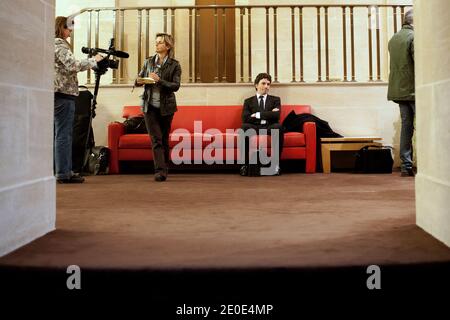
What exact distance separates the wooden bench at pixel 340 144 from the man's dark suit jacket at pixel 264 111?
0.76 metres

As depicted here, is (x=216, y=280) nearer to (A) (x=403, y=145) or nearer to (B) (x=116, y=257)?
(B) (x=116, y=257)

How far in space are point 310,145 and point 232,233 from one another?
4299mm

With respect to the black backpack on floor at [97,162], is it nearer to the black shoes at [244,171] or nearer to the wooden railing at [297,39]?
the black shoes at [244,171]

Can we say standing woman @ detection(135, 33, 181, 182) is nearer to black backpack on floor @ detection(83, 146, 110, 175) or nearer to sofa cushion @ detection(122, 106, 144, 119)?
black backpack on floor @ detection(83, 146, 110, 175)

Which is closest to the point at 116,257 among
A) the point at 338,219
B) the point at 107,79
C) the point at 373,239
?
the point at 373,239

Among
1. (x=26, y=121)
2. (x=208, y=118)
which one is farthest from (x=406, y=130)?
(x=26, y=121)

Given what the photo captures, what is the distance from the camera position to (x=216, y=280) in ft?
4.52

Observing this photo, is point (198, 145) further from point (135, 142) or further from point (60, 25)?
point (60, 25)

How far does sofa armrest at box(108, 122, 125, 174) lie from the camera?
19.9 ft

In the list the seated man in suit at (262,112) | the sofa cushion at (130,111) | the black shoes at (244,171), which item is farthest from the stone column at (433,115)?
the sofa cushion at (130,111)

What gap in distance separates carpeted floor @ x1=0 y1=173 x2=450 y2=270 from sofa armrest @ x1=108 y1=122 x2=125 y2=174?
102 inches

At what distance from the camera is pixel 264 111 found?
237 inches

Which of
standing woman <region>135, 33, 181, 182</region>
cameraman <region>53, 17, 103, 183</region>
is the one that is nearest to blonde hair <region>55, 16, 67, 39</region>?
cameraman <region>53, 17, 103, 183</region>

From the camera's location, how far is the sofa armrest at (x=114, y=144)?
239 inches
